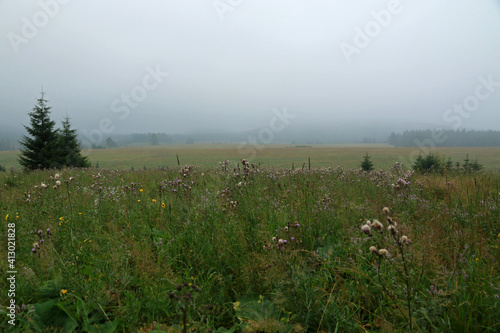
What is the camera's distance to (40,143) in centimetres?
2016

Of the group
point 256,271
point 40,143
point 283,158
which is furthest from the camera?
point 283,158

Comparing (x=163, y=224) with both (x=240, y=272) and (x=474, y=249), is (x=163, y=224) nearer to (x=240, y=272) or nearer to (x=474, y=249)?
(x=240, y=272)

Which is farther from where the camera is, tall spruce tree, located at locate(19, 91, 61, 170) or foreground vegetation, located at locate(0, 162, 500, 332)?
tall spruce tree, located at locate(19, 91, 61, 170)

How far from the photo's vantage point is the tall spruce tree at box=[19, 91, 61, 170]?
1977cm

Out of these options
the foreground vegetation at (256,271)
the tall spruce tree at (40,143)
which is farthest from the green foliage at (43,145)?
the foreground vegetation at (256,271)

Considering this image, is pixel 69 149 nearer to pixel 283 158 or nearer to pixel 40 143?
pixel 40 143

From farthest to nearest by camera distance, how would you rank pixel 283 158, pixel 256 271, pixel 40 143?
pixel 283 158 < pixel 40 143 < pixel 256 271

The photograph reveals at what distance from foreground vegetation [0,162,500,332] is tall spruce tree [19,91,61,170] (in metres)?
19.3

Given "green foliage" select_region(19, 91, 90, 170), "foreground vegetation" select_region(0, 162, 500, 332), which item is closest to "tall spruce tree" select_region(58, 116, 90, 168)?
"green foliage" select_region(19, 91, 90, 170)

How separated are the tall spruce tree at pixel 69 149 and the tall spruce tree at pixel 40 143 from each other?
0.54m

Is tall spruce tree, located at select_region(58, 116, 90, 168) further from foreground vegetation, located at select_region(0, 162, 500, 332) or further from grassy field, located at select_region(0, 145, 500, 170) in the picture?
foreground vegetation, located at select_region(0, 162, 500, 332)

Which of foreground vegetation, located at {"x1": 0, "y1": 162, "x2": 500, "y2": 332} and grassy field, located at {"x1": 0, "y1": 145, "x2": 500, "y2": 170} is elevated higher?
foreground vegetation, located at {"x1": 0, "y1": 162, "x2": 500, "y2": 332}

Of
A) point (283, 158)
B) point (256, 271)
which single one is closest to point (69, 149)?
point (256, 271)

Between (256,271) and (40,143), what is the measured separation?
24.4 m
